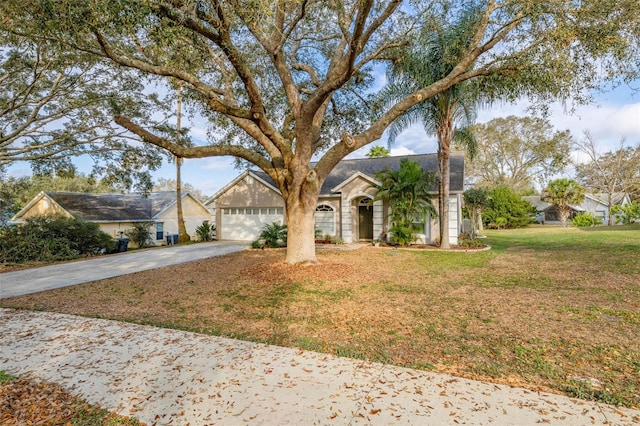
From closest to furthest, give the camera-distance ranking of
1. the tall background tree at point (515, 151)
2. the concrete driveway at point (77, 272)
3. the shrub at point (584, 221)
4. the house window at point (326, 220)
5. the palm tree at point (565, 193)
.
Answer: the concrete driveway at point (77, 272) → the house window at point (326, 220) → the palm tree at point (565, 193) → the shrub at point (584, 221) → the tall background tree at point (515, 151)

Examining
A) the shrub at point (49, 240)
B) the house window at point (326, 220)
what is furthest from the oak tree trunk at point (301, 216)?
the shrub at point (49, 240)

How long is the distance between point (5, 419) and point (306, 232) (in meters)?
6.99

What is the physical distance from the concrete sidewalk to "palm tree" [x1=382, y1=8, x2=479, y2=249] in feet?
32.5

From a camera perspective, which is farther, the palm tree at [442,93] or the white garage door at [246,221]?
the white garage door at [246,221]

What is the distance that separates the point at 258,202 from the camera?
18.5m

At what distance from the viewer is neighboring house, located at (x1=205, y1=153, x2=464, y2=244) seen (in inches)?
607

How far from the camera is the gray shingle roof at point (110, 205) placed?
871 inches

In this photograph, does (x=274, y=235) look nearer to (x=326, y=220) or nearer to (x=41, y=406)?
(x=326, y=220)

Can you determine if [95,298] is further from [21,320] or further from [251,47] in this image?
[251,47]

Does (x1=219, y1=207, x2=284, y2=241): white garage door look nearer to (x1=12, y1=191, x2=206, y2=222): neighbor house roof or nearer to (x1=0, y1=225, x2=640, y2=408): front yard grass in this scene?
(x1=12, y1=191, x2=206, y2=222): neighbor house roof

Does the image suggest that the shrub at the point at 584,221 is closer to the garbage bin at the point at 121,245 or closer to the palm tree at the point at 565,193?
the palm tree at the point at 565,193

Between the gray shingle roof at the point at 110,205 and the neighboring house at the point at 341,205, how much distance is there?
→ 894 cm

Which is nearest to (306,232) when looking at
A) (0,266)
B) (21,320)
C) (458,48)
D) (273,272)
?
(273,272)

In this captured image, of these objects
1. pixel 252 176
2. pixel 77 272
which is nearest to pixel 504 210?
pixel 252 176
